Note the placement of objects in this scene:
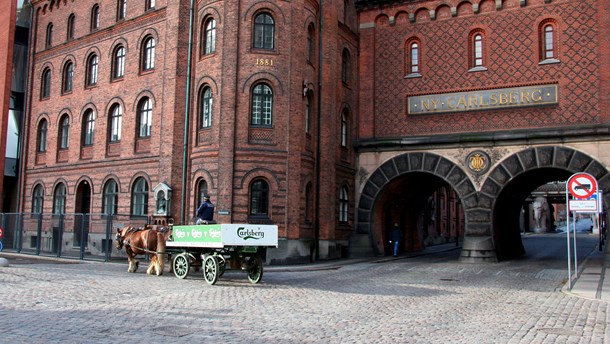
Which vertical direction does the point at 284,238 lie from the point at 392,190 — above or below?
below

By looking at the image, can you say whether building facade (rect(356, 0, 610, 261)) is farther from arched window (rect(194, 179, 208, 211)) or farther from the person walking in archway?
arched window (rect(194, 179, 208, 211))

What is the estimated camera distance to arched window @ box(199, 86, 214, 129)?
2442cm

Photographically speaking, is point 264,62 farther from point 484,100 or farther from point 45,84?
point 45,84

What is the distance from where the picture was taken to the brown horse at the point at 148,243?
17531 millimetres

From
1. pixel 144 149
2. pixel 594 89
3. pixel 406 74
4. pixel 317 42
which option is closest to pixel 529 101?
pixel 594 89

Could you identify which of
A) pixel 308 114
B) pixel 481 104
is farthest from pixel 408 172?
pixel 308 114

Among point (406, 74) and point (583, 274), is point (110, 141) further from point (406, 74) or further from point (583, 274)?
point (583, 274)

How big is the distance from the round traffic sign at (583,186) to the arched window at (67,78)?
2585 cm

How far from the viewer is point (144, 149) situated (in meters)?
27.4

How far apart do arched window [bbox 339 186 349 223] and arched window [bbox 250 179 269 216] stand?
505 cm

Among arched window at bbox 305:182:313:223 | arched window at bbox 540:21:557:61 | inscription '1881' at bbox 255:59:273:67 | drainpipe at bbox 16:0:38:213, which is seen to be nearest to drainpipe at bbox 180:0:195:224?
inscription '1881' at bbox 255:59:273:67

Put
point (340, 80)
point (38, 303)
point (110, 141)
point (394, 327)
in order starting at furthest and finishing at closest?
point (110, 141) < point (340, 80) < point (38, 303) < point (394, 327)

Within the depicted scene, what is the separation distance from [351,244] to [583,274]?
10.7 meters

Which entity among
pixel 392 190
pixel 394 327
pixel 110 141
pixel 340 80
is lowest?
pixel 394 327
